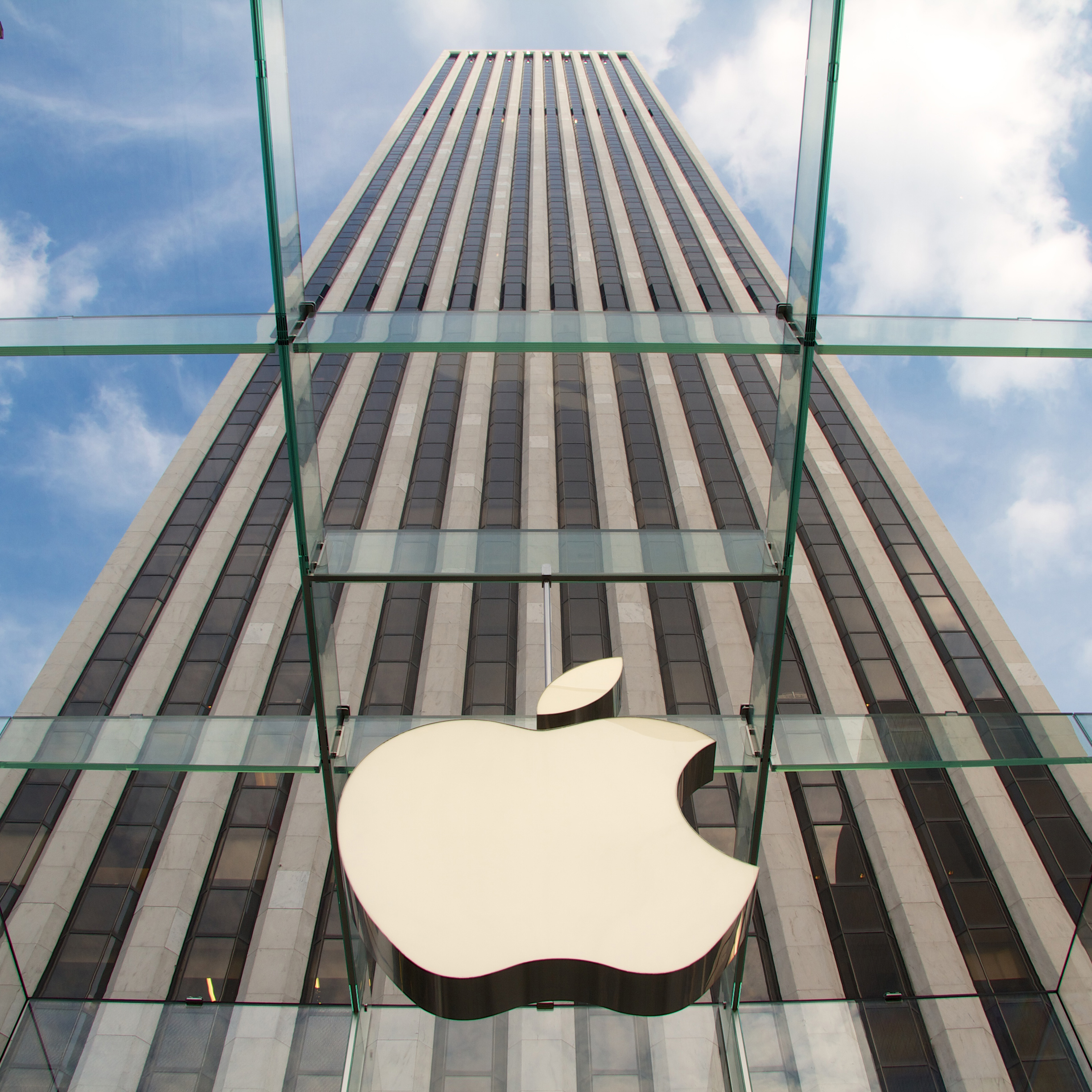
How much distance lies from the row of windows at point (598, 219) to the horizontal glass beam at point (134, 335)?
24611 millimetres

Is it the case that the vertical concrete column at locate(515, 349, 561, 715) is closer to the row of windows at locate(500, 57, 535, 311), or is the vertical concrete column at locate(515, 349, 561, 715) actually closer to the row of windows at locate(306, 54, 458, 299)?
the row of windows at locate(500, 57, 535, 311)

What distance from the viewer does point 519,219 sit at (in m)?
52.9

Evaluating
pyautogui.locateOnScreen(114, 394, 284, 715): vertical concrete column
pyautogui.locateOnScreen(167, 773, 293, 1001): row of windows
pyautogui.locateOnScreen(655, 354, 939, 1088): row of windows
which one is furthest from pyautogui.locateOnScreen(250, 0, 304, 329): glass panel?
pyautogui.locateOnScreen(114, 394, 284, 715): vertical concrete column

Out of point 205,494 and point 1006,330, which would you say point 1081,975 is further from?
point 205,494

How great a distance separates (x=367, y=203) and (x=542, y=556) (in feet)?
179

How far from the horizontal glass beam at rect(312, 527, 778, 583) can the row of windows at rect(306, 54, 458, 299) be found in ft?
80.1

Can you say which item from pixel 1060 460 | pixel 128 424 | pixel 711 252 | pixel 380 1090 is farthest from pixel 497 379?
pixel 380 1090

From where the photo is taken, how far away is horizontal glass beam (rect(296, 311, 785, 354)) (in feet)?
18.3

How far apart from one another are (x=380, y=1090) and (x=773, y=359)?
1457 inches

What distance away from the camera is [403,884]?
3645 mm

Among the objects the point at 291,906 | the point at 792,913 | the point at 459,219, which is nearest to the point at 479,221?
the point at 459,219

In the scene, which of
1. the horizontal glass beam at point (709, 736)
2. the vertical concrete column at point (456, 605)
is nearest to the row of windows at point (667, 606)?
the vertical concrete column at point (456, 605)

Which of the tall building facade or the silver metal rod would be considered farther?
the tall building facade

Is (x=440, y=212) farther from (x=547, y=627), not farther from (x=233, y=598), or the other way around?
(x=547, y=627)
